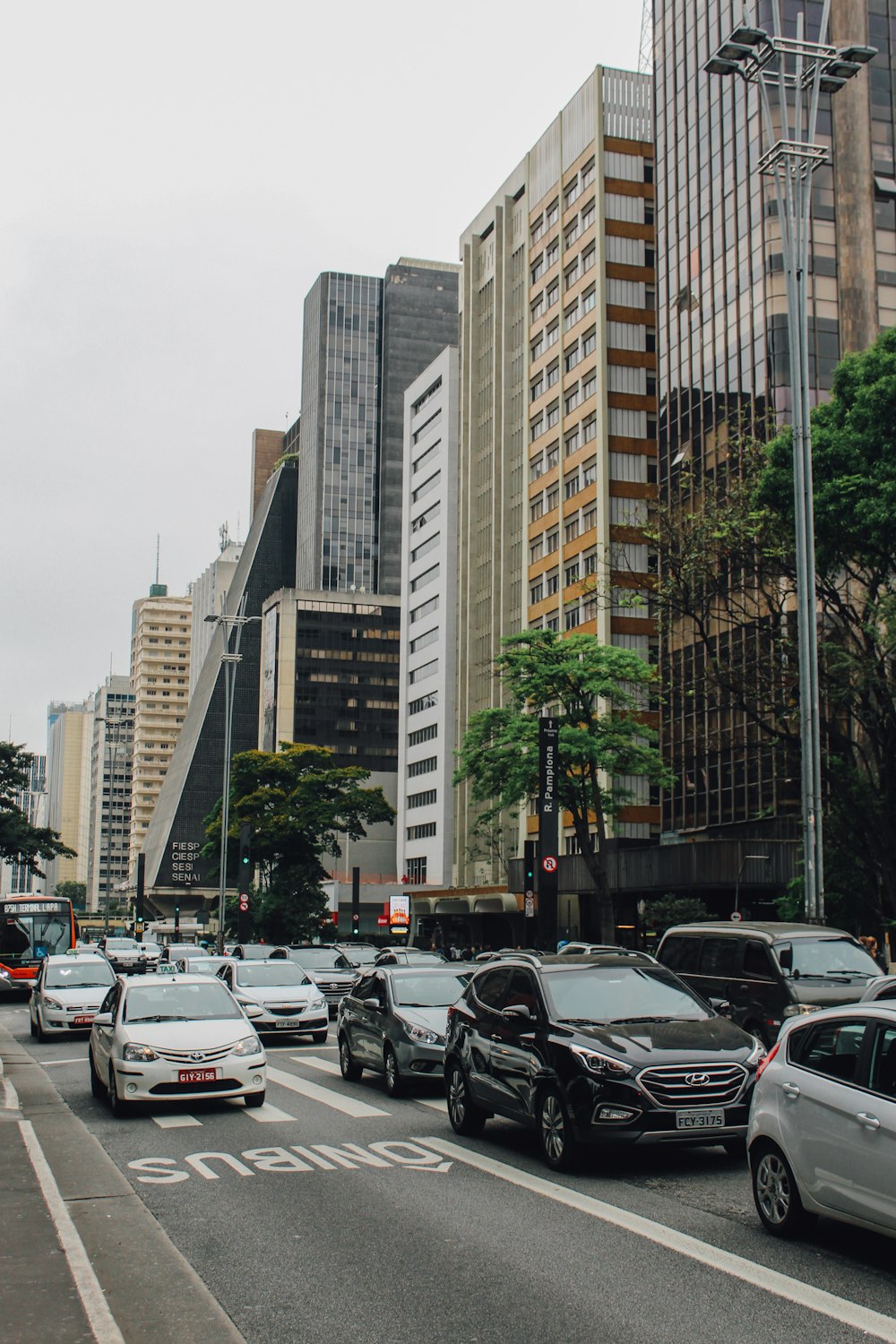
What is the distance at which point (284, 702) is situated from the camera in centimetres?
14050

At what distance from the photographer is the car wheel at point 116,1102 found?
47.4ft

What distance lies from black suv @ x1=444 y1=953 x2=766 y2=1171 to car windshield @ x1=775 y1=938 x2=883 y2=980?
4847 millimetres

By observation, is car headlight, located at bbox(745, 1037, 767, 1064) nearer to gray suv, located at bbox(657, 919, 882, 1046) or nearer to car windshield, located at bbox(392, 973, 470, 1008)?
gray suv, located at bbox(657, 919, 882, 1046)

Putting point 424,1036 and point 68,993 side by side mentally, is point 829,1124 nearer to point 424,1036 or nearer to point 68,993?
point 424,1036

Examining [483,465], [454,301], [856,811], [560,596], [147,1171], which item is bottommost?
[147,1171]

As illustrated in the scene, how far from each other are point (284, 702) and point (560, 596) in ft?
239

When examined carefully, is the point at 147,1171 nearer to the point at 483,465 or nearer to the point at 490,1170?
the point at 490,1170

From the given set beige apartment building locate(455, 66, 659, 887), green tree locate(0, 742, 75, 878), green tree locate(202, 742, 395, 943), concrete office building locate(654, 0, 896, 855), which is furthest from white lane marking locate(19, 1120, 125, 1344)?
green tree locate(202, 742, 395, 943)

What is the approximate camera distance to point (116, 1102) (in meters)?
14.5

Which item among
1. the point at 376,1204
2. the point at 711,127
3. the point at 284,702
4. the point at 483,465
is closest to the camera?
the point at 376,1204

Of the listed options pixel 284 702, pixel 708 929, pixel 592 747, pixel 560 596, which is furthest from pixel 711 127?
pixel 284 702

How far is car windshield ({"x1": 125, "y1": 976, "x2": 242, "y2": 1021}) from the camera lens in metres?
15.2

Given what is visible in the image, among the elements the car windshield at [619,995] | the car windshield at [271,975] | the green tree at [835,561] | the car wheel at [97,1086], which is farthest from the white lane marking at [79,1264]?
the green tree at [835,561]

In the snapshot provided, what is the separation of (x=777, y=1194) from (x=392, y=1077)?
832 cm
